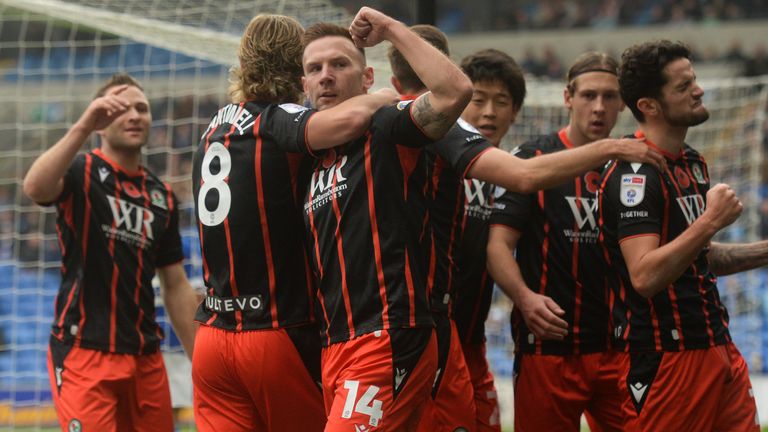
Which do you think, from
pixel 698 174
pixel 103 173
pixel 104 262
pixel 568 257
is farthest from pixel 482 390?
pixel 103 173

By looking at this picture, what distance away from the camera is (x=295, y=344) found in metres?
4.39

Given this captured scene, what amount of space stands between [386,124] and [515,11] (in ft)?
74.6

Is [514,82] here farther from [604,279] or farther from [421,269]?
[421,269]

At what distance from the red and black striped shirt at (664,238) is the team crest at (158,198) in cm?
274

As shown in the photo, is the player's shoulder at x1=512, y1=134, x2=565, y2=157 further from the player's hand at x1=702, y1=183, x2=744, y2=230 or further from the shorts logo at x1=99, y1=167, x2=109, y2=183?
the shorts logo at x1=99, y1=167, x2=109, y2=183

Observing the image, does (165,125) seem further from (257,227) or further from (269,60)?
(257,227)

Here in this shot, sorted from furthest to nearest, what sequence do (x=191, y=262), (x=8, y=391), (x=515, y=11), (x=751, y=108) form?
(x=515, y=11) < (x=751, y=108) < (x=8, y=391) < (x=191, y=262)

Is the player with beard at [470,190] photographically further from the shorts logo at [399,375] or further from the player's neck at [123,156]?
the player's neck at [123,156]

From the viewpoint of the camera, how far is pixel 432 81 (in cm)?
390

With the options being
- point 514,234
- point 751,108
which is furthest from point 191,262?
point 751,108

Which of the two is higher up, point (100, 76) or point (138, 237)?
point (100, 76)

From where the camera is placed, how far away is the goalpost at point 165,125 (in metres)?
8.42

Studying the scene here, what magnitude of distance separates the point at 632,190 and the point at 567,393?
1.29 metres

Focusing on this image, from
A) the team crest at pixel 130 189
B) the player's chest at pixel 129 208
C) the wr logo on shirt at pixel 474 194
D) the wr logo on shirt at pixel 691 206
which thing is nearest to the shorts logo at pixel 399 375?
the wr logo on shirt at pixel 691 206
